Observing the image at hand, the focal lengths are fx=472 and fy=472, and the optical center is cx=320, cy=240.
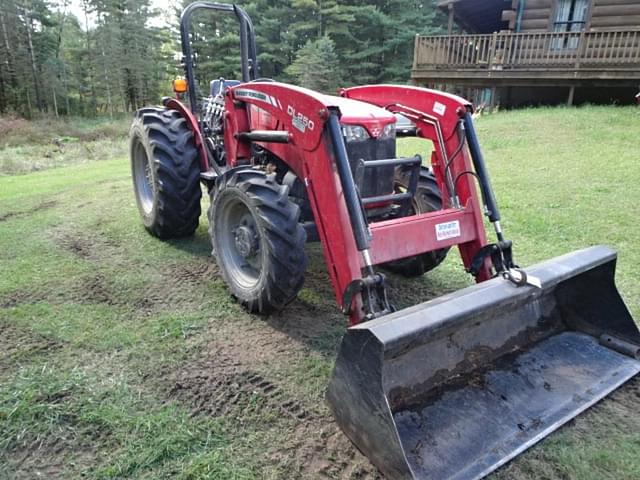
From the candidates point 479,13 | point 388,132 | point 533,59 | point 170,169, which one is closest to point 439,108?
point 388,132

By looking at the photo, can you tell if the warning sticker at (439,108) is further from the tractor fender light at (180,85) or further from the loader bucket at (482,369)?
the tractor fender light at (180,85)

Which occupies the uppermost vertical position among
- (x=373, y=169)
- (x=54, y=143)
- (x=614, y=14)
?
(x=614, y=14)

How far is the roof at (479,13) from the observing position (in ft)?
55.4

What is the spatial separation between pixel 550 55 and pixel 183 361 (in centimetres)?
1289

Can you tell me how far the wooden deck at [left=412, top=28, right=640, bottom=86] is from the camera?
1128 cm

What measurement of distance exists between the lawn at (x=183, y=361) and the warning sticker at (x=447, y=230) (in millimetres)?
849

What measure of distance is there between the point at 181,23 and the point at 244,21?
0.54 metres

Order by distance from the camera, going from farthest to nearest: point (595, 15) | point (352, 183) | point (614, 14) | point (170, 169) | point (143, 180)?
point (595, 15)
point (614, 14)
point (143, 180)
point (170, 169)
point (352, 183)

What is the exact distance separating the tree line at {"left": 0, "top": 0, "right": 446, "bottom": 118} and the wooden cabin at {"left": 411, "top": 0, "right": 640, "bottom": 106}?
14.6 metres

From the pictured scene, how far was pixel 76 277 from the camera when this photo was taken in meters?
3.75

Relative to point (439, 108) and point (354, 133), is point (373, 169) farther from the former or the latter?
point (439, 108)

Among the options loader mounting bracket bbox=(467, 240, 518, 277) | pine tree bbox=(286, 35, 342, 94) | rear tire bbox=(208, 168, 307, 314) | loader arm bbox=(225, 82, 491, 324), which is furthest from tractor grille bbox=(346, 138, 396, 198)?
pine tree bbox=(286, 35, 342, 94)

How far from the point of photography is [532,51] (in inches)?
485

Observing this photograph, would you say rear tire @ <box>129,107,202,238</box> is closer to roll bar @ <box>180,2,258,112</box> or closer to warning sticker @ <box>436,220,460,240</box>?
roll bar @ <box>180,2,258,112</box>
